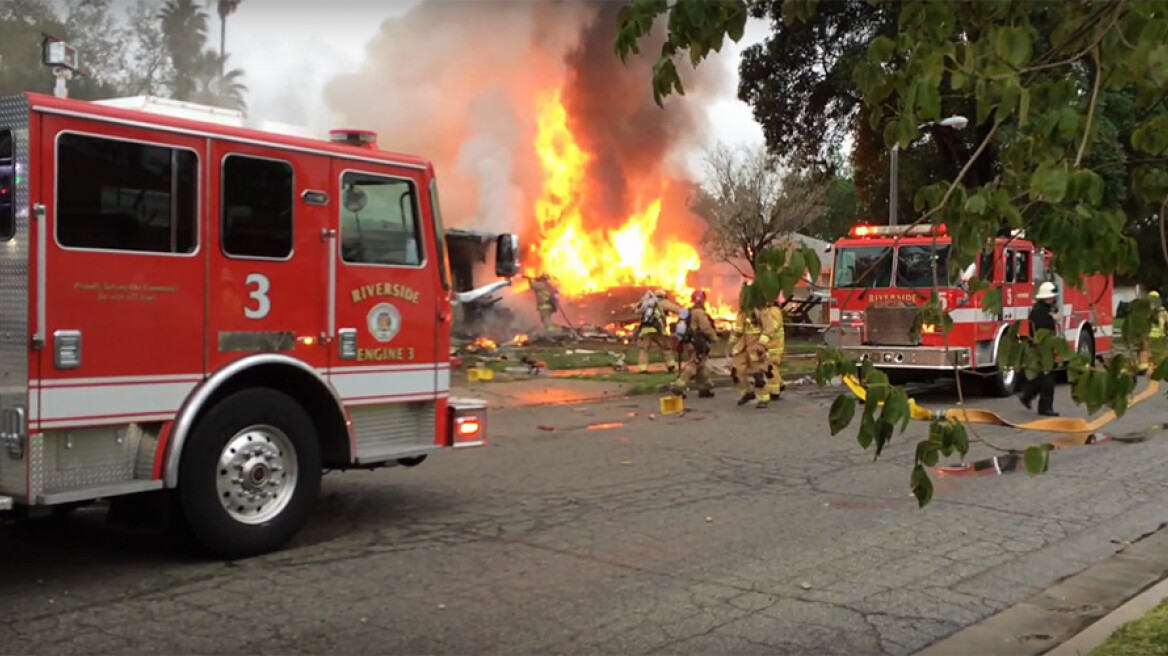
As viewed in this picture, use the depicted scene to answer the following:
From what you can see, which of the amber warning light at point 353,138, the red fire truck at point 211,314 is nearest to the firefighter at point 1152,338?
the red fire truck at point 211,314

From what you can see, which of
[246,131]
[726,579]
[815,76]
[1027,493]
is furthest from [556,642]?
[815,76]

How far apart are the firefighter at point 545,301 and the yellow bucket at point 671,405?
37.2 ft

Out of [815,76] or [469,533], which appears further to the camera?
[815,76]

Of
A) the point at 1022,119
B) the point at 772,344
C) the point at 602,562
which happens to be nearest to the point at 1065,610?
the point at 602,562

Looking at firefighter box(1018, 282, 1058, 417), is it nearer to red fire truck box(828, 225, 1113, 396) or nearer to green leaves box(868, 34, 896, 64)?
red fire truck box(828, 225, 1113, 396)

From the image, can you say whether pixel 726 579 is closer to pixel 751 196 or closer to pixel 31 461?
pixel 31 461

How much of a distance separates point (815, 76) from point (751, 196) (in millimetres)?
7529

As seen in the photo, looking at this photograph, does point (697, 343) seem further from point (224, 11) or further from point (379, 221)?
point (224, 11)

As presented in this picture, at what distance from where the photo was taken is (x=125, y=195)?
5.20 m

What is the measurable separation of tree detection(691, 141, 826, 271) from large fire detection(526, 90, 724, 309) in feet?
8.55

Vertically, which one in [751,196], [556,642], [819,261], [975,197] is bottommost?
[556,642]

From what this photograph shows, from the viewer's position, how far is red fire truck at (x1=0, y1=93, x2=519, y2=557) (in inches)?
193

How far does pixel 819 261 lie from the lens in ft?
8.85

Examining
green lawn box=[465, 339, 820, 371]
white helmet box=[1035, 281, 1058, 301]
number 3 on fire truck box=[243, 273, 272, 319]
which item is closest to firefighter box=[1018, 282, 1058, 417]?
white helmet box=[1035, 281, 1058, 301]
